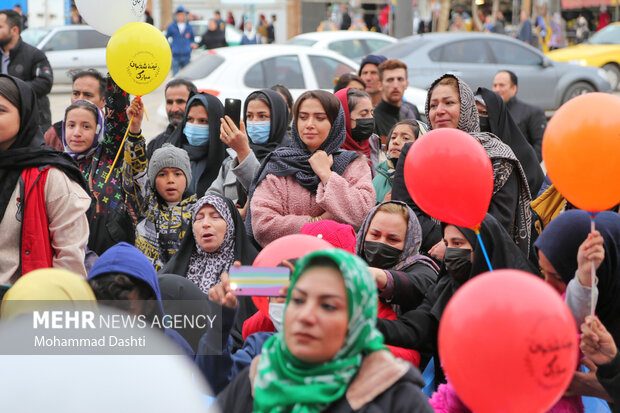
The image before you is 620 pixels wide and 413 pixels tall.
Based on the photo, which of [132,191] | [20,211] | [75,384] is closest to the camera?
[75,384]

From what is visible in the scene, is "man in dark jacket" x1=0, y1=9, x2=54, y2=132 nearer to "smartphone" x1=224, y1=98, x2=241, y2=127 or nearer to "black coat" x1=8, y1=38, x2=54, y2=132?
"black coat" x1=8, y1=38, x2=54, y2=132

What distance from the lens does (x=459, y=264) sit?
3934 mm

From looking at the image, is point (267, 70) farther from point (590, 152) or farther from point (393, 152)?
point (590, 152)

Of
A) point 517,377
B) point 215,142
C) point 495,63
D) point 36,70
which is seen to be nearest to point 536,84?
point 495,63

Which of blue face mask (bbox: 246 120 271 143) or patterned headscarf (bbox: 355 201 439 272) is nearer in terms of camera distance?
patterned headscarf (bbox: 355 201 439 272)

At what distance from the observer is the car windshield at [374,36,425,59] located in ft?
46.2

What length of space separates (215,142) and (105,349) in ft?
12.7

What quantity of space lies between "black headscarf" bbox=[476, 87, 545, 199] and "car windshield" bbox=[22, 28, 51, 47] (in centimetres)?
1642

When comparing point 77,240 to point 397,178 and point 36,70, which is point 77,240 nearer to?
point 397,178

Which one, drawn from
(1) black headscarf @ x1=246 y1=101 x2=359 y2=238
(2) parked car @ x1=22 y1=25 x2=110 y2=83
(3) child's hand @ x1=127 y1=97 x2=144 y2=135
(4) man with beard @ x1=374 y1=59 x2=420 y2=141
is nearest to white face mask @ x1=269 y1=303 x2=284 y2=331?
(1) black headscarf @ x1=246 y1=101 x2=359 y2=238

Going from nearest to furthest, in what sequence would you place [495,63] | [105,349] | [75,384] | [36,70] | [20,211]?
[75,384]
[105,349]
[20,211]
[36,70]
[495,63]

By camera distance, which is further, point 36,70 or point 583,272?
point 36,70

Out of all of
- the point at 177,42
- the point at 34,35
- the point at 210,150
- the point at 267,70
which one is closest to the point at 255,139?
the point at 210,150

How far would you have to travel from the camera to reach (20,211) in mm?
3943
